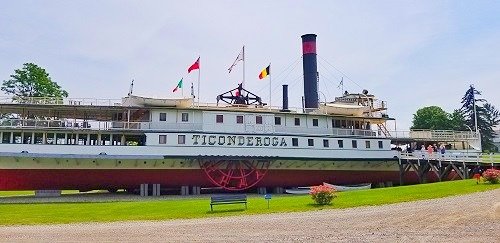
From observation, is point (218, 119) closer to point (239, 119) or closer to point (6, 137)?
point (239, 119)

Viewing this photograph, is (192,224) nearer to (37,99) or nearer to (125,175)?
(125,175)

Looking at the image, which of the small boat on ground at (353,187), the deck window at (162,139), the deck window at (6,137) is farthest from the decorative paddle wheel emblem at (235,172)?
the deck window at (6,137)

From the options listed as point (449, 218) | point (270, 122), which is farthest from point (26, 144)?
point (449, 218)

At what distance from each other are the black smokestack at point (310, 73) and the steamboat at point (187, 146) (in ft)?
9.53

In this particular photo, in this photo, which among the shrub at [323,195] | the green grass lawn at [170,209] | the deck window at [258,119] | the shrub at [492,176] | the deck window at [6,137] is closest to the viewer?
the green grass lawn at [170,209]

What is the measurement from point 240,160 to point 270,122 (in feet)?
14.3

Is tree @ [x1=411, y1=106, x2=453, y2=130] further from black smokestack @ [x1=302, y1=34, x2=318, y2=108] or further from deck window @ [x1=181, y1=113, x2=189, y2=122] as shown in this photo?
deck window @ [x1=181, y1=113, x2=189, y2=122]

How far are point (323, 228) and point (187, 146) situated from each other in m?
20.5

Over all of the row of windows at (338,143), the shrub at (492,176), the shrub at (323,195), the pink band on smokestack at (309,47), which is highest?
the pink band on smokestack at (309,47)

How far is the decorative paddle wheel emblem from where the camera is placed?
32.8 m

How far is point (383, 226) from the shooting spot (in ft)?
41.0

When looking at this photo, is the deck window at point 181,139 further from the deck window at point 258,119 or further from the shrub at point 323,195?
the shrub at point 323,195

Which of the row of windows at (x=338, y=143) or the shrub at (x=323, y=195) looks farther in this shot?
the row of windows at (x=338, y=143)

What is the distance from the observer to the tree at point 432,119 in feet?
252
